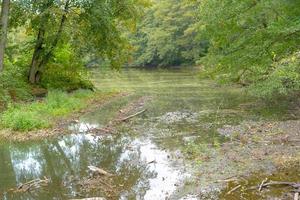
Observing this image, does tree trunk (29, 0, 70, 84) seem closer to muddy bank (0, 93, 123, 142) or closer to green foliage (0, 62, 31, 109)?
green foliage (0, 62, 31, 109)

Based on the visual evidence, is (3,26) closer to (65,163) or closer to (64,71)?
(64,71)

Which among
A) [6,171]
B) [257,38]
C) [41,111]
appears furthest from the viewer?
[257,38]

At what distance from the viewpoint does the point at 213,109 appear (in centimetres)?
2102

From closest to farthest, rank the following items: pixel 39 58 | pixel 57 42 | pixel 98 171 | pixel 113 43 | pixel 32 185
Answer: pixel 32 185, pixel 98 171, pixel 57 42, pixel 39 58, pixel 113 43

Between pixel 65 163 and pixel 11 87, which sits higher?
pixel 11 87

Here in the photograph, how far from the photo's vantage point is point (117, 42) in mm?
26703

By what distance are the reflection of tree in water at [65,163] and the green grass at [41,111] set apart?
1.59 m

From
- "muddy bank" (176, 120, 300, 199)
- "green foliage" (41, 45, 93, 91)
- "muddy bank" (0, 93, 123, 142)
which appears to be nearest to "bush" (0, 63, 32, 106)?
"green foliage" (41, 45, 93, 91)

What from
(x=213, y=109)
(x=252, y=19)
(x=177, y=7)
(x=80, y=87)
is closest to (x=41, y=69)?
(x=80, y=87)

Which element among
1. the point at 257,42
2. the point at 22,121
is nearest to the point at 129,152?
the point at 22,121

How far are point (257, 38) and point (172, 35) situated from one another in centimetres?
4605

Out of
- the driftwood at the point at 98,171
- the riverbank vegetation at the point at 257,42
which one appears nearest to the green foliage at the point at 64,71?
the riverbank vegetation at the point at 257,42

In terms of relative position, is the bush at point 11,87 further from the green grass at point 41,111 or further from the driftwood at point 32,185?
the driftwood at point 32,185

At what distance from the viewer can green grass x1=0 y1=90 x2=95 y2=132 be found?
16.0m
